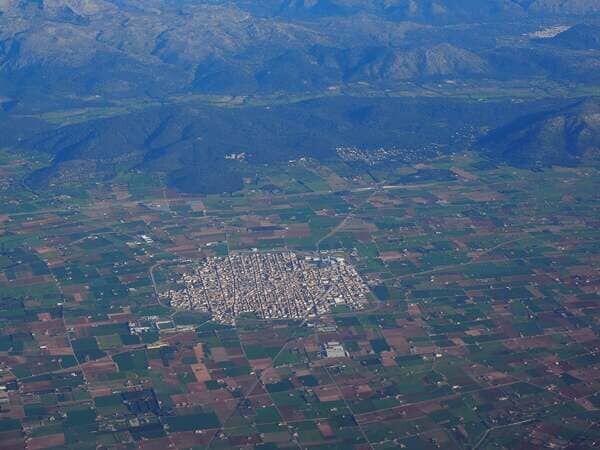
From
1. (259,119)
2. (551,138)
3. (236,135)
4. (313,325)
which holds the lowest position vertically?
(259,119)

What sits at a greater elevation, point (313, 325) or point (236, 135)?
point (313, 325)

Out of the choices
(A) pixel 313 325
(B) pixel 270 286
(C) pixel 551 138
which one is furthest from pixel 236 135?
(A) pixel 313 325

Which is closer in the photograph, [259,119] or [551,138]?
[551,138]

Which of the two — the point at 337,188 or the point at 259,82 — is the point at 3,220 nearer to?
the point at 337,188

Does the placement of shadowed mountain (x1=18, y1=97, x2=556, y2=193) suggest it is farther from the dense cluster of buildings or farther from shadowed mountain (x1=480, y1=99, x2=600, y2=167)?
the dense cluster of buildings

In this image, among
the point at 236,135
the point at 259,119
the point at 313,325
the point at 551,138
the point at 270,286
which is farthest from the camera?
the point at 259,119

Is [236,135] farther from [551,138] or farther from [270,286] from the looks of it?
[270,286]

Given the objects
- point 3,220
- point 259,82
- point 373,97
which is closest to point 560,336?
point 3,220

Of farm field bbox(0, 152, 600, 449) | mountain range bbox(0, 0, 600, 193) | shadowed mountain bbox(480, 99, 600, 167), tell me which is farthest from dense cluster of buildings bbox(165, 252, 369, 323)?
shadowed mountain bbox(480, 99, 600, 167)

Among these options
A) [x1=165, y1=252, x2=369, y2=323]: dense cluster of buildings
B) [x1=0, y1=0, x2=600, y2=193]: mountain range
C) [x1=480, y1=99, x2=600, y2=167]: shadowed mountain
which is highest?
[x1=165, y1=252, x2=369, y2=323]: dense cluster of buildings
